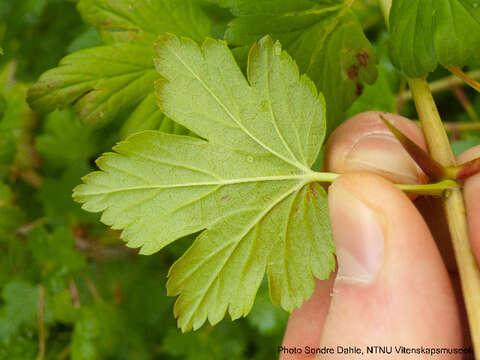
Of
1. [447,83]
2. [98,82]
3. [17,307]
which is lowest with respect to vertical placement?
[17,307]

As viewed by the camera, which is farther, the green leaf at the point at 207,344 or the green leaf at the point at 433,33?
the green leaf at the point at 207,344

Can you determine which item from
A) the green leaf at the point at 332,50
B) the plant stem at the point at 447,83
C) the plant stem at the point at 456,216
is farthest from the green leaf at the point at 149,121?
the plant stem at the point at 447,83

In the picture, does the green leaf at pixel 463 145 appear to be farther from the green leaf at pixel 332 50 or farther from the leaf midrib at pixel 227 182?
the leaf midrib at pixel 227 182

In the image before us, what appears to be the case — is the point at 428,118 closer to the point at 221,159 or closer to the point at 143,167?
the point at 221,159

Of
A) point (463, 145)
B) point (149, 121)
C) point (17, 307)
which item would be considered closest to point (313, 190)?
point (149, 121)

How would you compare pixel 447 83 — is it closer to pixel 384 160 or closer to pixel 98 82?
pixel 384 160
